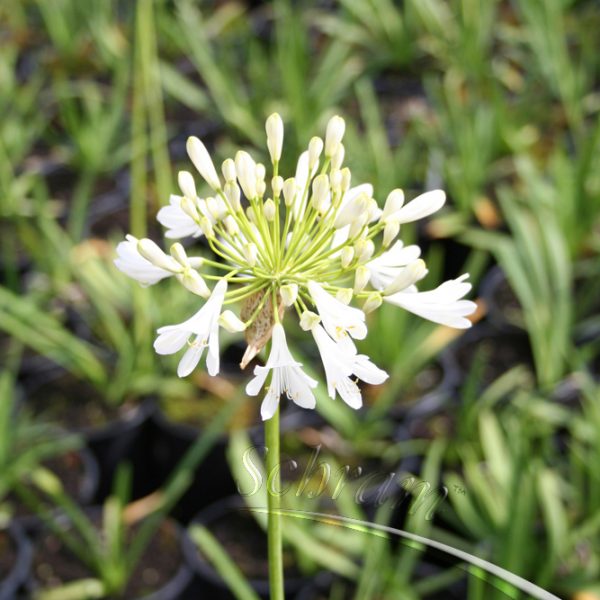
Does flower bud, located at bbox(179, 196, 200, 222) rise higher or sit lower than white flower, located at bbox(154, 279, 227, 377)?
higher

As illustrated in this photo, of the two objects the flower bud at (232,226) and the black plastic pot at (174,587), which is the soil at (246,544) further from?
the flower bud at (232,226)

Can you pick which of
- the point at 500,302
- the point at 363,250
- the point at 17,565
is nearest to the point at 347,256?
the point at 363,250

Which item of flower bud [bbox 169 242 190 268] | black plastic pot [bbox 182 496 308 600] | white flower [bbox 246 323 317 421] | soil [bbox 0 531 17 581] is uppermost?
flower bud [bbox 169 242 190 268]

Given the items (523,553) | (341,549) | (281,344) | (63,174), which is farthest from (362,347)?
(281,344)

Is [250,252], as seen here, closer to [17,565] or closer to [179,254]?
[179,254]

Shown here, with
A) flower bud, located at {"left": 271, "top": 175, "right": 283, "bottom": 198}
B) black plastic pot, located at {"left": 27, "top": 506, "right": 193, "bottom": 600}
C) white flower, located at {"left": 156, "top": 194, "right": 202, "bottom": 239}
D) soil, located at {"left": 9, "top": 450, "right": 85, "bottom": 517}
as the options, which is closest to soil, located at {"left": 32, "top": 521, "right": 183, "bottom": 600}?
black plastic pot, located at {"left": 27, "top": 506, "right": 193, "bottom": 600}

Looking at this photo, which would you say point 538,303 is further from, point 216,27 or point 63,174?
point 216,27

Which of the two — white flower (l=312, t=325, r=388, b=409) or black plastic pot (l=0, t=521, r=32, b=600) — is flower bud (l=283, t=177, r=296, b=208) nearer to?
white flower (l=312, t=325, r=388, b=409)
